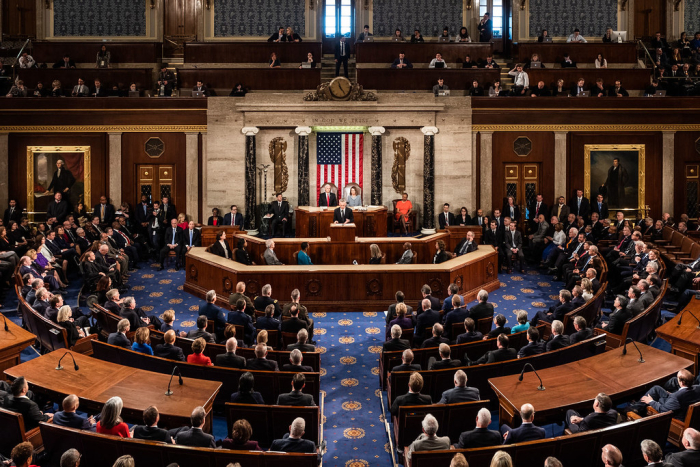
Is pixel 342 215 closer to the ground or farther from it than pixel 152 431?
farther from it

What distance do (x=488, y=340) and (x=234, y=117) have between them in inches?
461

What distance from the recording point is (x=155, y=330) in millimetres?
9227

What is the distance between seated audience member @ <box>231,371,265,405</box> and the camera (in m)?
7.00

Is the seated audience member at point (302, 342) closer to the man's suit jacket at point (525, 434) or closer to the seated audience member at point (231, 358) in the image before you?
the seated audience member at point (231, 358)

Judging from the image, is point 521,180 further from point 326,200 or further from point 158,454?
point 158,454

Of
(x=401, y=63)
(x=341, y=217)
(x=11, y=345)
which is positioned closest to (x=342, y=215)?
(x=341, y=217)

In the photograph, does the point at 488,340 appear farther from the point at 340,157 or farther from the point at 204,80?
the point at 204,80

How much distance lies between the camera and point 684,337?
8344 millimetres

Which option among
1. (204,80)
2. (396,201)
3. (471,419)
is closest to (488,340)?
(471,419)

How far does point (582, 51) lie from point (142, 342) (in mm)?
16464

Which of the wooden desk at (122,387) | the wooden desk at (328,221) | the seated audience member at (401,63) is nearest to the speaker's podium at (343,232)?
the wooden desk at (328,221)

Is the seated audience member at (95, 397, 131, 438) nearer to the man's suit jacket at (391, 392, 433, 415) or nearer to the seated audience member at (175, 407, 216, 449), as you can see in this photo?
the seated audience member at (175, 407, 216, 449)

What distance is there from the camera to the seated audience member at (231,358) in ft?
26.1

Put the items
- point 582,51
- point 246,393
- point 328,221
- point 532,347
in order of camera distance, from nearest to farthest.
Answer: point 246,393
point 532,347
point 328,221
point 582,51
